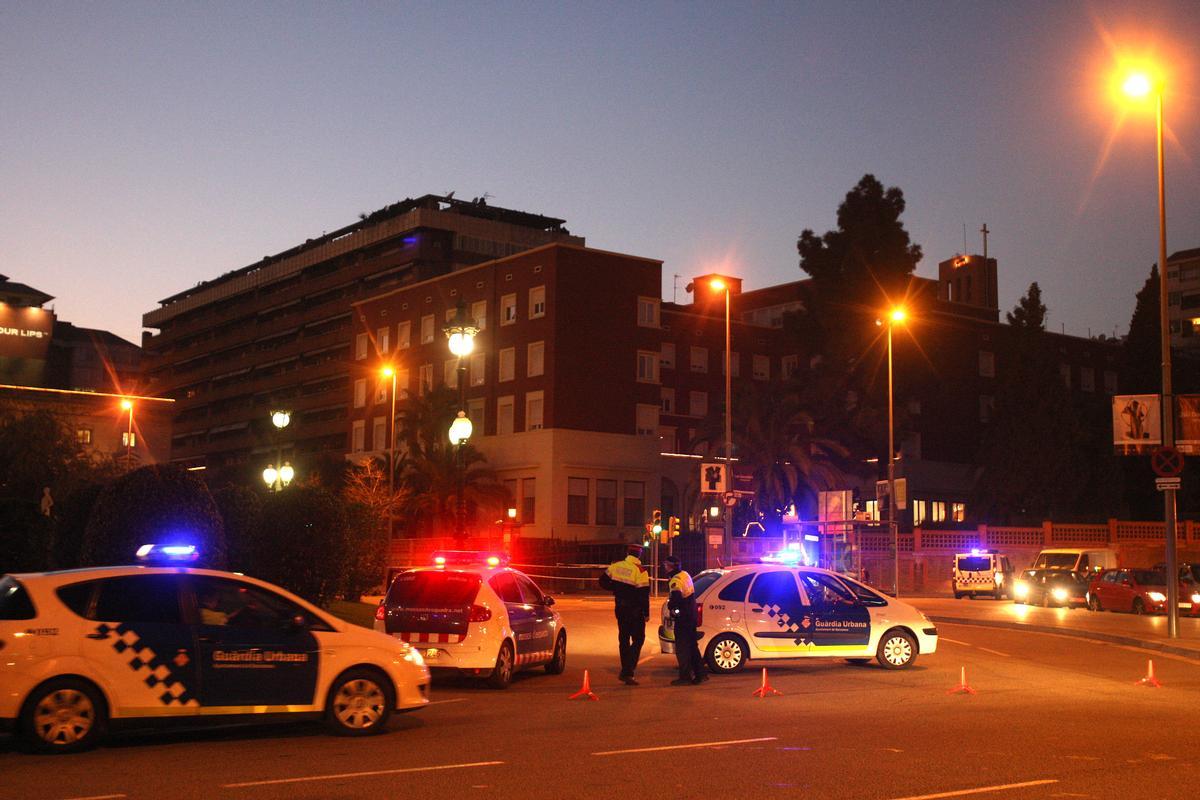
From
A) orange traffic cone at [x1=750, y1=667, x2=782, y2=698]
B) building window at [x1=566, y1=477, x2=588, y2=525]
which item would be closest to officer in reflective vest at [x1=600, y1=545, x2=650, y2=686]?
orange traffic cone at [x1=750, y1=667, x2=782, y2=698]

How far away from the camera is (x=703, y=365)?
3219 inches

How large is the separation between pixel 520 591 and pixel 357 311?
69498 mm

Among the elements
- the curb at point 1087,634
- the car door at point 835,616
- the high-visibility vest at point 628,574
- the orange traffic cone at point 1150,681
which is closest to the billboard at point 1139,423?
the curb at point 1087,634

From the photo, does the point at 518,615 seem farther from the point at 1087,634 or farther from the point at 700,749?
the point at 1087,634

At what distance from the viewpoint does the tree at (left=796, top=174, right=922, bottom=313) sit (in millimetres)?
67625

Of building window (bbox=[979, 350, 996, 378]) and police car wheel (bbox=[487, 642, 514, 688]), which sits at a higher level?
building window (bbox=[979, 350, 996, 378])

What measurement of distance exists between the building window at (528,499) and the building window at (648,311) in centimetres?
1041

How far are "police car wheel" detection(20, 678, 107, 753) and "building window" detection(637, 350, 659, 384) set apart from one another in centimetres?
5967

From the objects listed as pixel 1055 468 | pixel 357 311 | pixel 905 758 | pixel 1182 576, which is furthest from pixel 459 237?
pixel 905 758

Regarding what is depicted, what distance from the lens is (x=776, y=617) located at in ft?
64.6

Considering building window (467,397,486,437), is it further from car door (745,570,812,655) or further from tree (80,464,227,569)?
car door (745,570,812,655)

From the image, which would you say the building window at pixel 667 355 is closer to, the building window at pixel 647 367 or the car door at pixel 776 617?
the building window at pixel 647 367

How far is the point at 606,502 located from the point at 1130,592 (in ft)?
108

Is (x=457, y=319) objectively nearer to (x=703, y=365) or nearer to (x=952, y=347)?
(x=703, y=365)
